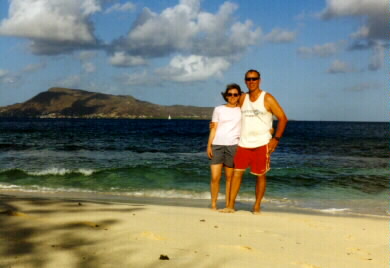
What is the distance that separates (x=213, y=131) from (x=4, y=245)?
146 inches

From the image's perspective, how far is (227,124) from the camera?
6.00 m

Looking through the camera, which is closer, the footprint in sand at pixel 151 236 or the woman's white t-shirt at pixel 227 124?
the footprint in sand at pixel 151 236

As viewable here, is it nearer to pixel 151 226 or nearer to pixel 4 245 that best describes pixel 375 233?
pixel 151 226

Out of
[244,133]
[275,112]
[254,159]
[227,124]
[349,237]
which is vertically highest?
[275,112]

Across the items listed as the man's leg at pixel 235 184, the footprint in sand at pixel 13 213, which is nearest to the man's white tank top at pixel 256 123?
the man's leg at pixel 235 184

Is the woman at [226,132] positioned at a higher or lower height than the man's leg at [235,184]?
higher

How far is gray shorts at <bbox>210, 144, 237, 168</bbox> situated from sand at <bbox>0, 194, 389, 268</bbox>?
43.0 inches

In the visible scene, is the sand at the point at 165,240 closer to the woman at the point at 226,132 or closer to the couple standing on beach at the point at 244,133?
the couple standing on beach at the point at 244,133

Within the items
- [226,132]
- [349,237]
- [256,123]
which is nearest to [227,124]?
[226,132]

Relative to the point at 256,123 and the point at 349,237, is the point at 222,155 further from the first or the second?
the point at 349,237

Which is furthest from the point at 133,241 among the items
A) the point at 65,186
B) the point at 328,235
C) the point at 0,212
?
the point at 65,186

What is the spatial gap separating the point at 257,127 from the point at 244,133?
0.24 m

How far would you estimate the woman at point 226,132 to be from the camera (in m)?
5.97

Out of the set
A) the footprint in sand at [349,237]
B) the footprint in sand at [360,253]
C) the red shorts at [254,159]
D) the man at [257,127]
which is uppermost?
the man at [257,127]
